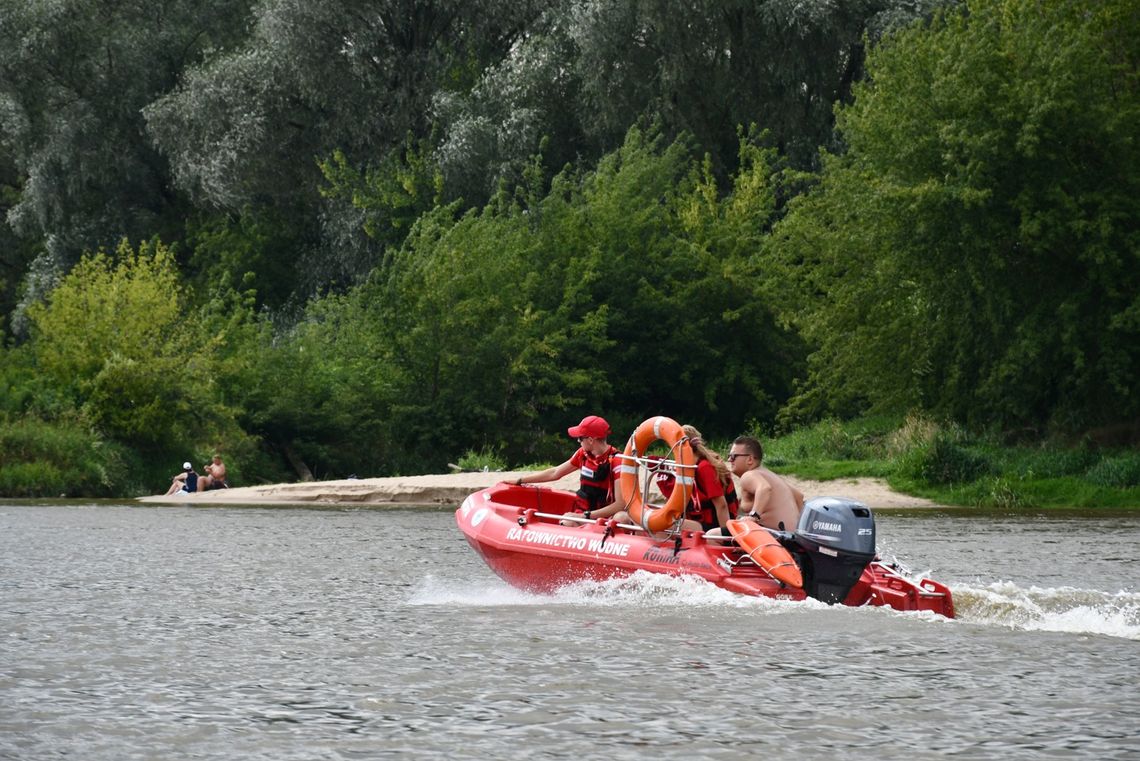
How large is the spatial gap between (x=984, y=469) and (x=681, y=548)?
57.3 ft

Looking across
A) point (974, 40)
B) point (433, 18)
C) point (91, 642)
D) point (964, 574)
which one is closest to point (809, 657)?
point (91, 642)

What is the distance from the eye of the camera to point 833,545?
12477mm

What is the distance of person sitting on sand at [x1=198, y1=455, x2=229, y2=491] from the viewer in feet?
112

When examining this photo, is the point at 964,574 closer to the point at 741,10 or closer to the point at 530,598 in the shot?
the point at 530,598

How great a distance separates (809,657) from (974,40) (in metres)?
21.4

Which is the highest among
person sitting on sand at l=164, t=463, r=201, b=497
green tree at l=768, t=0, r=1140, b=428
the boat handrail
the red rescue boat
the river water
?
green tree at l=768, t=0, r=1140, b=428

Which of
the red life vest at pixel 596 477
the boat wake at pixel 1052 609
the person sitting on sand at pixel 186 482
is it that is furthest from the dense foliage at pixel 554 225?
the red life vest at pixel 596 477

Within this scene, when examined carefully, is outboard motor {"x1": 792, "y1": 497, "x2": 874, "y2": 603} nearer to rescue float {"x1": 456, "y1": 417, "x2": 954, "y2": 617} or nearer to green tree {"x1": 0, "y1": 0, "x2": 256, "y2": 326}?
rescue float {"x1": 456, "y1": 417, "x2": 954, "y2": 617}

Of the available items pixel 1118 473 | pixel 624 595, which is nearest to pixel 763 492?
pixel 624 595

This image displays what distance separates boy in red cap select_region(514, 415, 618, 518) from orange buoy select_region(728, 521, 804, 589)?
5.88ft

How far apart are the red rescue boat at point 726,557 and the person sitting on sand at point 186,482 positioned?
1899 cm

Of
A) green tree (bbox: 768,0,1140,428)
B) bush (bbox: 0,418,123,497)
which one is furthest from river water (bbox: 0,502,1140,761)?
bush (bbox: 0,418,123,497)

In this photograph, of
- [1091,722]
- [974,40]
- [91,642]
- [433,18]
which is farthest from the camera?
[433,18]

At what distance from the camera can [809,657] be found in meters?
11.1
